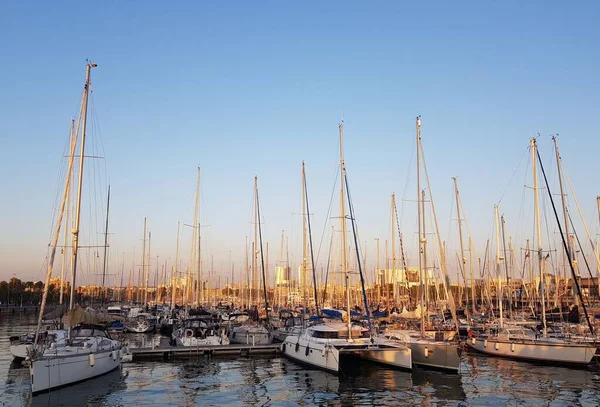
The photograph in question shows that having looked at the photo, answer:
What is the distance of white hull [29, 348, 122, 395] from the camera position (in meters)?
24.1

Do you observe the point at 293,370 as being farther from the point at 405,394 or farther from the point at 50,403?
the point at 50,403

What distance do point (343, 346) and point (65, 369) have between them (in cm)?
1479

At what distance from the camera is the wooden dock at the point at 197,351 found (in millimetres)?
37806

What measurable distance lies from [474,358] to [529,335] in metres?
4.43

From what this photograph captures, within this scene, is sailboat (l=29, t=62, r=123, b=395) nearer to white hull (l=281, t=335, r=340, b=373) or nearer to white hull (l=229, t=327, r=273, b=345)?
white hull (l=281, t=335, r=340, b=373)

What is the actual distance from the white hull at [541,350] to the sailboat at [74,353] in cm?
2520

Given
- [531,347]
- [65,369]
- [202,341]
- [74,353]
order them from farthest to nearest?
[202,341] → [531,347] → [74,353] → [65,369]

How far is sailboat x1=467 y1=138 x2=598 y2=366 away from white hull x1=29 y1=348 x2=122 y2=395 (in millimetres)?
25584

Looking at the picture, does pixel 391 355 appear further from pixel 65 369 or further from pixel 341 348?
pixel 65 369

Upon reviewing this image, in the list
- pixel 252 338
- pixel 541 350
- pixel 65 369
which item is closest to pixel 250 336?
pixel 252 338

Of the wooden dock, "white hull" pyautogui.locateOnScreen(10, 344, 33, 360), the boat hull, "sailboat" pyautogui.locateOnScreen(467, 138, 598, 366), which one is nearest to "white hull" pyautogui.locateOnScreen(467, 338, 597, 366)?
"sailboat" pyautogui.locateOnScreen(467, 138, 598, 366)

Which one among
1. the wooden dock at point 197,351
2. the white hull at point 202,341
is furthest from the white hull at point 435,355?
the white hull at point 202,341

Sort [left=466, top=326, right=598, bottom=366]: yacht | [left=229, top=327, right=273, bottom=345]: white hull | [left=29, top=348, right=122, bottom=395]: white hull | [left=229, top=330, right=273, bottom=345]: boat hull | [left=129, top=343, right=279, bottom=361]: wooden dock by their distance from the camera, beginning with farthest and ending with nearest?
[left=229, top=327, right=273, bottom=345]: white hull, [left=229, top=330, right=273, bottom=345]: boat hull, [left=129, top=343, right=279, bottom=361]: wooden dock, [left=466, top=326, right=598, bottom=366]: yacht, [left=29, top=348, right=122, bottom=395]: white hull

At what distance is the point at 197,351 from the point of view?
3903cm
